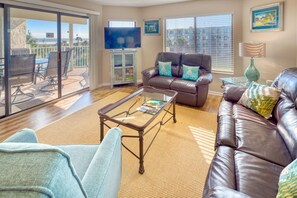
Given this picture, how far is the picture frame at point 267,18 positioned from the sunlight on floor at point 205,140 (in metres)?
2.25

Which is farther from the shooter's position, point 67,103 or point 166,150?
point 67,103

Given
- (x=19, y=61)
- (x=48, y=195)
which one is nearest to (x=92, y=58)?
(x=19, y=61)

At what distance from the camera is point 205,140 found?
2.82 meters

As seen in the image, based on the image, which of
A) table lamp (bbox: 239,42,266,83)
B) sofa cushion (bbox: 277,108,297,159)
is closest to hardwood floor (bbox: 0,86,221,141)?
table lamp (bbox: 239,42,266,83)

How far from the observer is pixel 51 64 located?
4.54 meters

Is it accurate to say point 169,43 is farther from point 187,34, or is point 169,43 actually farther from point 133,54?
point 133,54

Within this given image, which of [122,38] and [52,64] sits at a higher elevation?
[122,38]

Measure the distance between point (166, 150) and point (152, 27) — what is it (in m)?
4.34

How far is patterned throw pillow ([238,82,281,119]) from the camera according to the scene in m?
2.44

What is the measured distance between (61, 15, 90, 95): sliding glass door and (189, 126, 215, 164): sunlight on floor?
3.43m

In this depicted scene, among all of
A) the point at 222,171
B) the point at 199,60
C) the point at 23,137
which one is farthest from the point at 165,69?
the point at 23,137

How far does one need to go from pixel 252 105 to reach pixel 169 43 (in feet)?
12.1

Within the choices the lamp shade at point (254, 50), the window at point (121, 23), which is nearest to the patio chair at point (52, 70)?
the window at point (121, 23)

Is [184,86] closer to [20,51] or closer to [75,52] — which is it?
[75,52]
